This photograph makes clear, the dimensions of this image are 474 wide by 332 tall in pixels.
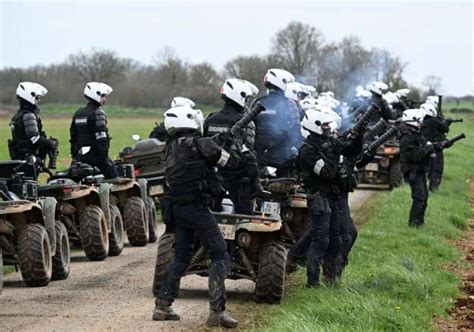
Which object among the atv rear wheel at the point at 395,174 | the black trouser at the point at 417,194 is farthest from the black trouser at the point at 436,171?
the black trouser at the point at 417,194

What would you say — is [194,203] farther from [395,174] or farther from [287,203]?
[395,174]

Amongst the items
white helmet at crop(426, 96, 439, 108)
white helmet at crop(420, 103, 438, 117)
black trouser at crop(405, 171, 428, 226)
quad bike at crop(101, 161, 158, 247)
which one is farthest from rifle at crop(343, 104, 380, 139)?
white helmet at crop(426, 96, 439, 108)

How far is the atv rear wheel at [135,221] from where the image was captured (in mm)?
15977

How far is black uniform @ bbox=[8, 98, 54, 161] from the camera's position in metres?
14.1

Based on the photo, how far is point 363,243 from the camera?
15711 millimetres

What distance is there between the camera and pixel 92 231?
14.0 metres

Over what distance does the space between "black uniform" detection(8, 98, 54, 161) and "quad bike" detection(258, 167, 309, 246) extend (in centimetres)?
→ 314

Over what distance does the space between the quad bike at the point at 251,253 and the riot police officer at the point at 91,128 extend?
4.67 m

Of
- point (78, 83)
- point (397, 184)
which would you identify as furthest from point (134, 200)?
point (78, 83)

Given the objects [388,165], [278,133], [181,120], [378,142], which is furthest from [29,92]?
[388,165]

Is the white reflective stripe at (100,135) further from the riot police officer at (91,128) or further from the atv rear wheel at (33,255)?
the atv rear wheel at (33,255)

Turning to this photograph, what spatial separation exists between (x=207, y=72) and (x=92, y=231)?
6050 centimetres

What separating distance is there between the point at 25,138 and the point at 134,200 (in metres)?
2.42

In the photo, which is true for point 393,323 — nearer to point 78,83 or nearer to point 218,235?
point 218,235
